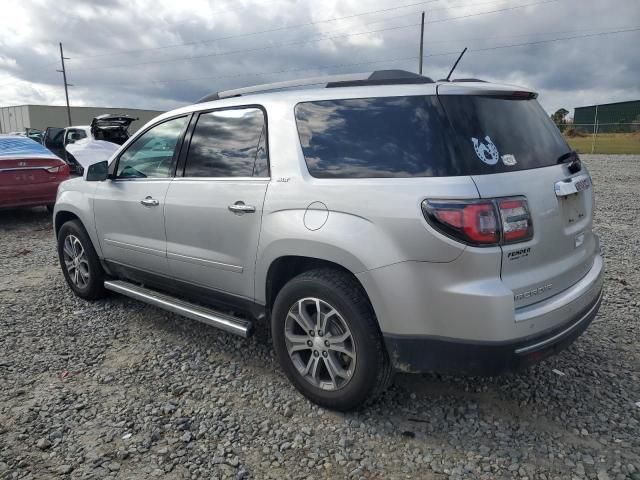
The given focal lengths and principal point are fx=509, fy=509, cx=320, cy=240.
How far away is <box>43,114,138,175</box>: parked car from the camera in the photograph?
9.15m

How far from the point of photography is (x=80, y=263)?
487cm

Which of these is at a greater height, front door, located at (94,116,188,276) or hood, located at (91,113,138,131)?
hood, located at (91,113,138,131)

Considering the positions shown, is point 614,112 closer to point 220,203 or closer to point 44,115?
point 220,203

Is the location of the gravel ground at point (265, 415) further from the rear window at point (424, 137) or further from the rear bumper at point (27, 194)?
the rear bumper at point (27, 194)

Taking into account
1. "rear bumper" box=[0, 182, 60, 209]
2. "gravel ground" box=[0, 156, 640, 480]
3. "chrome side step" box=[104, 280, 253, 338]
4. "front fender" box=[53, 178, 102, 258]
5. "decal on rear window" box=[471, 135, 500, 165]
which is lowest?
"gravel ground" box=[0, 156, 640, 480]

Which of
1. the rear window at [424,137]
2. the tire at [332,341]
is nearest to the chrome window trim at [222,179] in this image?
the rear window at [424,137]

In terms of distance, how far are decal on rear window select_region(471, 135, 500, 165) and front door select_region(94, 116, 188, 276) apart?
2229mm

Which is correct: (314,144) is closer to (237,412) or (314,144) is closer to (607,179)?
(237,412)

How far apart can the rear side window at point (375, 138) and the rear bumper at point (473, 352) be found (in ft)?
2.70

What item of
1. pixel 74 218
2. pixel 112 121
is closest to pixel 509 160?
pixel 74 218

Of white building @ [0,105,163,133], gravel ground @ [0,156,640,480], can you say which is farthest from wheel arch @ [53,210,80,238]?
white building @ [0,105,163,133]

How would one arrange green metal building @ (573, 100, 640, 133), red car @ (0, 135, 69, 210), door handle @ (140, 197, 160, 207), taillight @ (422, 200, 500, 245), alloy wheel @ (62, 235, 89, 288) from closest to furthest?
taillight @ (422, 200, 500, 245) → door handle @ (140, 197, 160, 207) → alloy wheel @ (62, 235, 89, 288) → red car @ (0, 135, 69, 210) → green metal building @ (573, 100, 640, 133)

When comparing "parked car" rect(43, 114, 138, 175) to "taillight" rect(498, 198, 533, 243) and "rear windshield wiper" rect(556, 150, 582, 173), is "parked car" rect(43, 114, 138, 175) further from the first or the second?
"taillight" rect(498, 198, 533, 243)

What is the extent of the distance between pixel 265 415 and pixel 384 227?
1329mm
